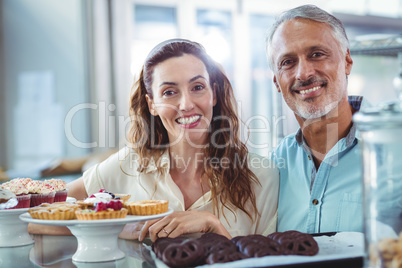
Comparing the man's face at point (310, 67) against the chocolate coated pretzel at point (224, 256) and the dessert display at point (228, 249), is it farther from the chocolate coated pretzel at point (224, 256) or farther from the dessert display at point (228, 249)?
the chocolate coated pretzel at point (224, 256)

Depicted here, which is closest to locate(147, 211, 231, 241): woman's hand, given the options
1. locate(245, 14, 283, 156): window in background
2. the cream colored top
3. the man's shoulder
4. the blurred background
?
the cream colored top

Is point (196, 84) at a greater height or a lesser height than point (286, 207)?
greater

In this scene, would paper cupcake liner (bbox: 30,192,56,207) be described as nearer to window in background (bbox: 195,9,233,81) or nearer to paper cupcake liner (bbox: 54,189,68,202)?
Answer: paper cupcake liner (bbox: 54,189,68,202)

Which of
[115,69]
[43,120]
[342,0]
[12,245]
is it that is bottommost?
[12,245]

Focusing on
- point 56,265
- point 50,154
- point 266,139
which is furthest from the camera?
point 266,139

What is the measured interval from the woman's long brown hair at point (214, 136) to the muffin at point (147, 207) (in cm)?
45

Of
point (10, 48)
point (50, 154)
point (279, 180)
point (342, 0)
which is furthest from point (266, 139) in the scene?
point (279, 180)

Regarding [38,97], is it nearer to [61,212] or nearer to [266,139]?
[266,139]

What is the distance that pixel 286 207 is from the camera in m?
1.70

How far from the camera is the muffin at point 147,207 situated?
1271mm

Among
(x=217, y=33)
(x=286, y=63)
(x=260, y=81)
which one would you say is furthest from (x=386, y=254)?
(x=260, y=81)

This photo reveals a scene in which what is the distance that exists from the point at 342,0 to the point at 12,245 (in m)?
4.79

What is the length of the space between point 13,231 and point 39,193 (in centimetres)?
14

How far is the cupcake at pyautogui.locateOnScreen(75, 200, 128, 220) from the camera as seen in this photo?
3.91ft
